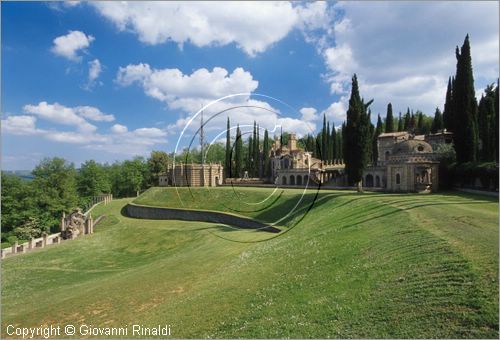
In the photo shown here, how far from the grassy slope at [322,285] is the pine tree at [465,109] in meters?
18.2

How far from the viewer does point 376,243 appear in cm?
1662

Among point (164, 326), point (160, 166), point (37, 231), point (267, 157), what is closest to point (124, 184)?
point (160, 166)

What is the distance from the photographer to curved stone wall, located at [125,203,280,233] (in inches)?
1675

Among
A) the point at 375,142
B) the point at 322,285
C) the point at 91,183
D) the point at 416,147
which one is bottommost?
the point at 322,285

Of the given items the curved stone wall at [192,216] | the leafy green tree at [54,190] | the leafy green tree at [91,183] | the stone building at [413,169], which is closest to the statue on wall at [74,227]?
the curved stone wall at [192,216]

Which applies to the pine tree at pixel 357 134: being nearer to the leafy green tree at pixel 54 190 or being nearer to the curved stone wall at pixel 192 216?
the curved stone wall at pixel 192 216

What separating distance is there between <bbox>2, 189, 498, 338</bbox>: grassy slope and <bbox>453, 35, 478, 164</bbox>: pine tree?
59.9 ft

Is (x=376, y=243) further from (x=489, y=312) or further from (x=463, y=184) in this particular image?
(x=463, y=184)

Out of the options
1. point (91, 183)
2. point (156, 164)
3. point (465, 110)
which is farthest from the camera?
point (156, 164)

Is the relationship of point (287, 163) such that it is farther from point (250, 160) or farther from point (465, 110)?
point (465, 110)

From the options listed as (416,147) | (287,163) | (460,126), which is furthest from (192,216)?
(460,126)

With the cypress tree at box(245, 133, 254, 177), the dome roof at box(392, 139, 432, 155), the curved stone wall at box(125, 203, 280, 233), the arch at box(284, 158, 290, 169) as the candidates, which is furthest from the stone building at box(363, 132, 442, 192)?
the cypress tree at box(245, 133, 254, 177)

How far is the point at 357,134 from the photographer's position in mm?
44469

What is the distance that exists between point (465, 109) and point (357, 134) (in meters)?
13.2
